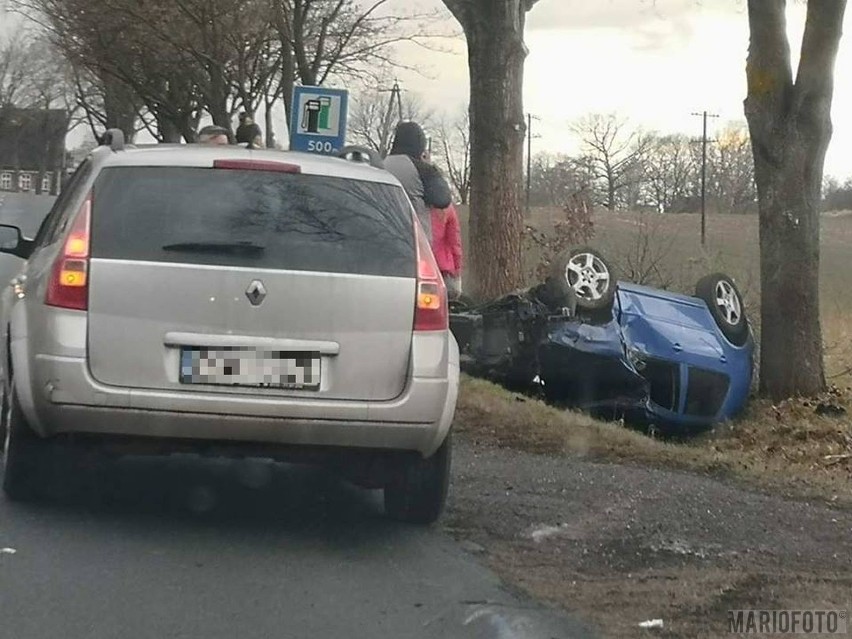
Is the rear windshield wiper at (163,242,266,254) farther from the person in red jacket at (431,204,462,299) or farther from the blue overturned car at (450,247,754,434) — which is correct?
the blue overturned car at (450,247,754,434)

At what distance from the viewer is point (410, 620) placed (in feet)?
18.4

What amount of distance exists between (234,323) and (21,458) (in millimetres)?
1322

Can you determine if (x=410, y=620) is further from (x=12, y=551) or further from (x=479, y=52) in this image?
(x=479, y=52)

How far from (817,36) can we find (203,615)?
9223 millimetres

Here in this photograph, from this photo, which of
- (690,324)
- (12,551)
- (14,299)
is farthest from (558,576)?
(690,324)

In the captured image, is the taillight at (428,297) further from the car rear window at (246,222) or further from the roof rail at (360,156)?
the roof rail at (360,156)

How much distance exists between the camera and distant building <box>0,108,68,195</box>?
334ft

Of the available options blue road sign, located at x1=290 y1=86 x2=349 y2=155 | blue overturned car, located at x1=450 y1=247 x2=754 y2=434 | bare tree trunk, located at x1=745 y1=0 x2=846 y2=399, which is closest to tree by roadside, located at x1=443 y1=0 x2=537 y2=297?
blue road sign, located at x1=290 y1=86 x2=349 y2=155

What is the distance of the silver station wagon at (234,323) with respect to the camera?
6.33m

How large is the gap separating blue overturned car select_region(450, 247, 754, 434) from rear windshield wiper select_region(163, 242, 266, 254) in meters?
6.17

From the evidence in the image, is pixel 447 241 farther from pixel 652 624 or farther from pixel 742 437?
pixel 652 624

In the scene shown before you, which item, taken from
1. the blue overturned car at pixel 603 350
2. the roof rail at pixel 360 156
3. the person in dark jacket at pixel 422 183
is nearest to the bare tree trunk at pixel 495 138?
the blue overturned car at pixel 603 350

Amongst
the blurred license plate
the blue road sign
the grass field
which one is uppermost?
the blue road sign

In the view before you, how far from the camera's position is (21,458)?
Result: 6.89m
